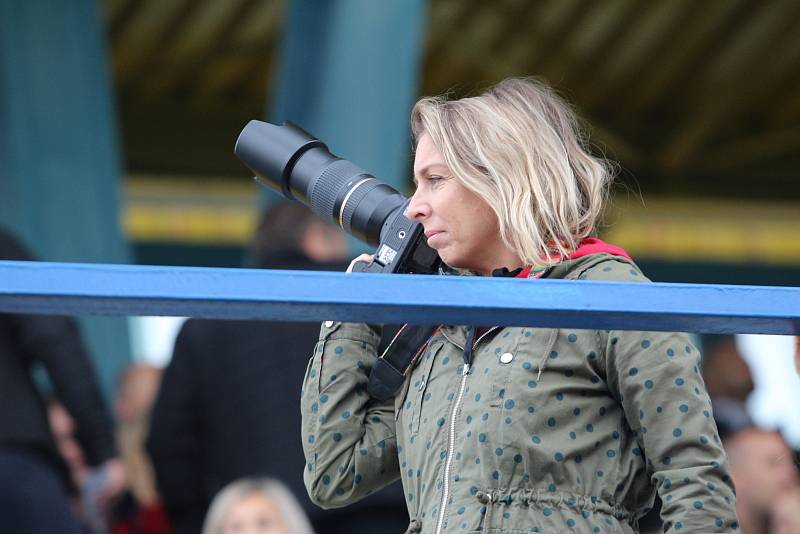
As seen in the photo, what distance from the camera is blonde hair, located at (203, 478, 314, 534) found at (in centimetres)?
350

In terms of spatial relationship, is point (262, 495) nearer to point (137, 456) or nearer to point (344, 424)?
point (137, 456)

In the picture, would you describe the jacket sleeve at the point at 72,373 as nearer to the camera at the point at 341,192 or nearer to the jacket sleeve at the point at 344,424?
the camera at the point at 341,192

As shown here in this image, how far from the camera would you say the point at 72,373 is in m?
3.56

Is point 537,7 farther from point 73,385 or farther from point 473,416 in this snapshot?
point 473,416

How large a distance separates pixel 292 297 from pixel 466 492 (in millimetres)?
331

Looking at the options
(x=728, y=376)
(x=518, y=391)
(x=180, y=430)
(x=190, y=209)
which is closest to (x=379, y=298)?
(x=518, y=391)

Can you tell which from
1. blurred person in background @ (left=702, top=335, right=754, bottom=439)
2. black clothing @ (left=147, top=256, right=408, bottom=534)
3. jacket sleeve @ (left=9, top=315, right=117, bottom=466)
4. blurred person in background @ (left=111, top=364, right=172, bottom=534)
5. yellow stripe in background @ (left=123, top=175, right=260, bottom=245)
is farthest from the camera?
yellow stripe in background @ (left=123, top=175, right=260, bottom=245)

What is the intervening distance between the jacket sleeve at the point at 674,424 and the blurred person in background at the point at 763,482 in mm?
1188

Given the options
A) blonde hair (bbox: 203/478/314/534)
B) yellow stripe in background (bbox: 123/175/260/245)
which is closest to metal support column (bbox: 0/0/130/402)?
blonde hair (bbox: 203/478/314/534)

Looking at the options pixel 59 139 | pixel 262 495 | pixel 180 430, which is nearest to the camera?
pixel 262 495

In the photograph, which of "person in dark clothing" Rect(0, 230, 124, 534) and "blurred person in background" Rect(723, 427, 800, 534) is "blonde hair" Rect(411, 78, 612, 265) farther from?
"person in dark clothing" Rect(0, 230, 124, 534)

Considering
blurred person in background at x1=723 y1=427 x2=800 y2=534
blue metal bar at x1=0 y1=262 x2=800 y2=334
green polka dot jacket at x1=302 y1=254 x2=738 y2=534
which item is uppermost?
blue metal bar at x1=0 y1=262 x2=800 y2=334

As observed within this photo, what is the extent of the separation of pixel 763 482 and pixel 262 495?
1101 mm

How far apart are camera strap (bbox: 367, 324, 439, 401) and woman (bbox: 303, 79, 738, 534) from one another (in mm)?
13
